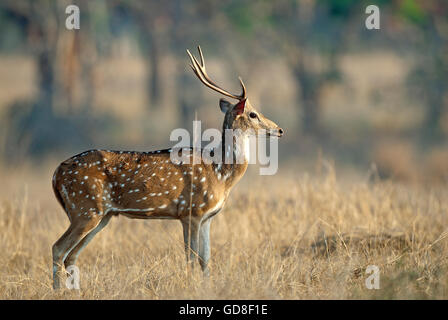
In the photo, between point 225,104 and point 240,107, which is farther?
point 225,104

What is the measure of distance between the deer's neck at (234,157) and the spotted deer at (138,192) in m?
0.01

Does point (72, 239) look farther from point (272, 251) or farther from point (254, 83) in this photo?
point (254, 83)

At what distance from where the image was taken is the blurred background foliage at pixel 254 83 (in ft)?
75.2

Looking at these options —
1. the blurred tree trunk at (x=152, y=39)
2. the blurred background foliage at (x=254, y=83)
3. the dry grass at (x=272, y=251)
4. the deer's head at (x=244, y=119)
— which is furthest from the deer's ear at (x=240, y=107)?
the blurred tree trunk at (x=152, y=39)

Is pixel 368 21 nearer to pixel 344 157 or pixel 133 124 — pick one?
pixel 344 157

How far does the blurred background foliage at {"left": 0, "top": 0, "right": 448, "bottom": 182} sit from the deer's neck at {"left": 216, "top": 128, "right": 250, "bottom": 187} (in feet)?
39.4

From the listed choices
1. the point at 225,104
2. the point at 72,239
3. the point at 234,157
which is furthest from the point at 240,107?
the point at 72,239

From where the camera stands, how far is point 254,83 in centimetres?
2642

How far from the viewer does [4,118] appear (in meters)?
20.9

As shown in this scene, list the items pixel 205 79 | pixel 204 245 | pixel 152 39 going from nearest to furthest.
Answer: pixel 204 245 → pixel 205 79 → pixel 152 39

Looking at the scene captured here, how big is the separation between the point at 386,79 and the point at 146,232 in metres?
21.6

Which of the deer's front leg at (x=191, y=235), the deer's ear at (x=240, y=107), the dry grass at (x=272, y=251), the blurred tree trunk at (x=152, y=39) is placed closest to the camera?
the dry grass at (x=272, y=251)

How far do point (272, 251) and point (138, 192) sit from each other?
180 centimetres

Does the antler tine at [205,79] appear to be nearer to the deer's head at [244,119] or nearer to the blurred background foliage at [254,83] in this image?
the deer's head at [244,119]
